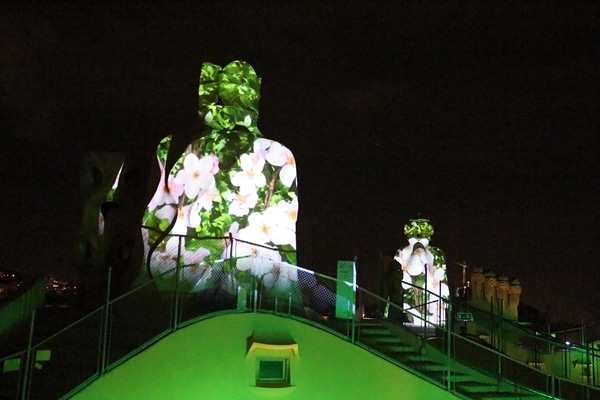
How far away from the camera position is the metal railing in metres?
10.7

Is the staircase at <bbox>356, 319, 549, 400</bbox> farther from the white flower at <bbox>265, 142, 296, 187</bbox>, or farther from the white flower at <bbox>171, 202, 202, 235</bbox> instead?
the white flower at <bbox>171, 202, 202, 235</bbox>

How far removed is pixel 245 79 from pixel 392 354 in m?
6.67

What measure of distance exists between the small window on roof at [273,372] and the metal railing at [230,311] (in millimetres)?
761

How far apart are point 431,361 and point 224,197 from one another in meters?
4.95

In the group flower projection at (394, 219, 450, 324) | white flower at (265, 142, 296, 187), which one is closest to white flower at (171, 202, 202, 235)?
white flower at (265, 142, 296, 187)

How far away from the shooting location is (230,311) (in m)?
11.8

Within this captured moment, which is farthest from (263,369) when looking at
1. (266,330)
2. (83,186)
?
(83,186)

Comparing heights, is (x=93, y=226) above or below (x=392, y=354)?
above

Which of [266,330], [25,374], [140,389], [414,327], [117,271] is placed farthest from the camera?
[117,271]

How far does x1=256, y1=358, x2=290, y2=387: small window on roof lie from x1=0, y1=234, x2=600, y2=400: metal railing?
76 centimetres

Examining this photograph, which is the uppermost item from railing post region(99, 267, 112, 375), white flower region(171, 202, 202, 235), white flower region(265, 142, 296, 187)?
white flower region(265, 142, 296, 187)

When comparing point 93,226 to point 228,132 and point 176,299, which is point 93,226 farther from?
point 176,299

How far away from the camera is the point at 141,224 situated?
15.2m

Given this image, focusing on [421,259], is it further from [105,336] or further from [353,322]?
[105,336]
